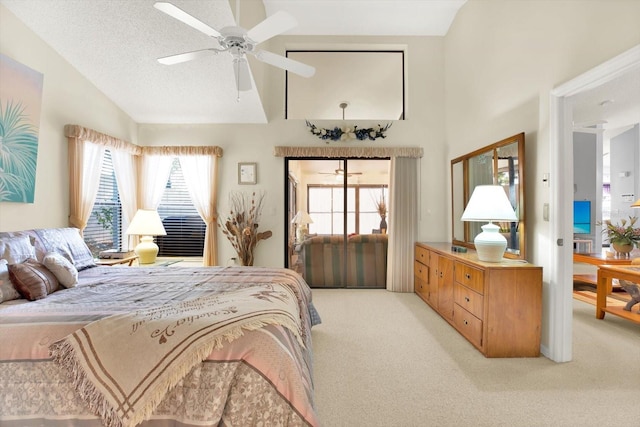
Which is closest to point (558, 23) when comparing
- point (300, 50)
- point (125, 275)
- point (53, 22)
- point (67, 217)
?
point (300, 50)

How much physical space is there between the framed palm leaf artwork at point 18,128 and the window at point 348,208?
125 inches

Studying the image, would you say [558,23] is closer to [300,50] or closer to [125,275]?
[300,50]

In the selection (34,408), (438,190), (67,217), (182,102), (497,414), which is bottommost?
(497,414)

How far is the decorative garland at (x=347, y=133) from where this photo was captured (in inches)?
175

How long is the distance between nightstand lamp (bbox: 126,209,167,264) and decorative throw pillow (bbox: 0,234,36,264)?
3.94ft

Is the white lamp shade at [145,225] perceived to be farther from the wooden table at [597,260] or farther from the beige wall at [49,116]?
the wooden table at [597,260]

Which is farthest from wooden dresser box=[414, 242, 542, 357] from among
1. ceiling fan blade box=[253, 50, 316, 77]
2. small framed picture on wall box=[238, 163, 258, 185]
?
small framed picture on wall box=[238, 163, 258, 185]

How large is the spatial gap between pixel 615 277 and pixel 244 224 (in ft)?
14.3

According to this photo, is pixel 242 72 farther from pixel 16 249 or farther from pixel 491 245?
pixel 491 245

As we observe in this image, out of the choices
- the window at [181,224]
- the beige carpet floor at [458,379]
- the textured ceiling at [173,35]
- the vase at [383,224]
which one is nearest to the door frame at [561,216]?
the beige carpet floor at [458,379]

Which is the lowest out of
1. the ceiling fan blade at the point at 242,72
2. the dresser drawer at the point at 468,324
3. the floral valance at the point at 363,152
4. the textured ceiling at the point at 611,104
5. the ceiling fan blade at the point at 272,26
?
the dresser drawer at the point at 468,324

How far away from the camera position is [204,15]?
105 inches

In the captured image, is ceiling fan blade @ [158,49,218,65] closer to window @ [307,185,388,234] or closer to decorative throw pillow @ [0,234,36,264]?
decorative throw pillow @ [0,234,36,264]

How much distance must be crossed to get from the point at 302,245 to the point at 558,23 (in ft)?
12.1
